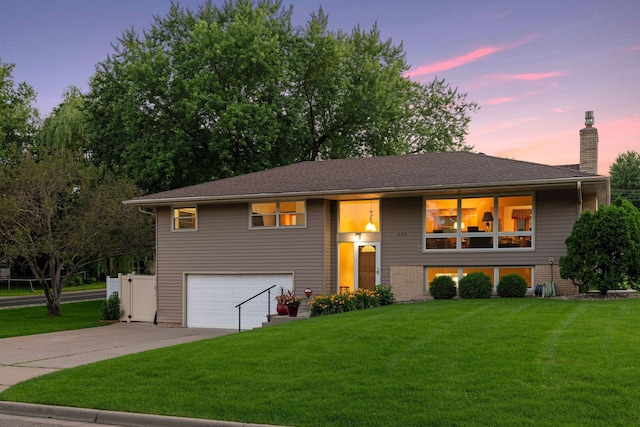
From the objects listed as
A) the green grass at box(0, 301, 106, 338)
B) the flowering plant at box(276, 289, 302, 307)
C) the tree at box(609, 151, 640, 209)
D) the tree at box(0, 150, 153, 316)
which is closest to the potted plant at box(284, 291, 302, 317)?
the flowering plant at box(276, 289, 302, 307)

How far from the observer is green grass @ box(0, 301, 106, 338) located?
Answer: 21.8 m

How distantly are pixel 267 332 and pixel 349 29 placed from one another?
27831 millimetres

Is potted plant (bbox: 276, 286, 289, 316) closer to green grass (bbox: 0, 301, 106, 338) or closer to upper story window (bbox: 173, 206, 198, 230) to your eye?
upper story window (bbox: 173, 206, 198, 230)

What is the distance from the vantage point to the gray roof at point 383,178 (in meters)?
18.5

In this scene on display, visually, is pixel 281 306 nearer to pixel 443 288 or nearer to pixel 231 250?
pixel 231 250

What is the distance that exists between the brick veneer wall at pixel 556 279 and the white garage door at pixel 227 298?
774 centimetres

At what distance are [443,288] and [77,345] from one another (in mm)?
10296

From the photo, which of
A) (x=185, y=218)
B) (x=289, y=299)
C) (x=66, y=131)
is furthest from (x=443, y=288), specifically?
(x=66, y=131)

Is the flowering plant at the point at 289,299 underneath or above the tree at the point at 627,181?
underneath

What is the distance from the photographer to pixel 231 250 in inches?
877

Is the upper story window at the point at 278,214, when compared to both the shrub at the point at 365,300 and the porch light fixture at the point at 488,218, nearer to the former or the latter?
the shrub at the point at 365,300

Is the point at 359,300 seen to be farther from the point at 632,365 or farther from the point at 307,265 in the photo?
the point at 632,365

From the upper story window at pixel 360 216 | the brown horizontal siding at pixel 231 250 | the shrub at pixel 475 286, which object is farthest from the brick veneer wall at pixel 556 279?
the brown horizontal siding at pixel 231 250

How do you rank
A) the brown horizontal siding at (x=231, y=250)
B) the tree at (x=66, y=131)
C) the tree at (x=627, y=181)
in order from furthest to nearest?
the tree at (x=627, y=181), the tree at (x=66, y=131), the brown horizontal siding at (x=231, y=250)
